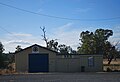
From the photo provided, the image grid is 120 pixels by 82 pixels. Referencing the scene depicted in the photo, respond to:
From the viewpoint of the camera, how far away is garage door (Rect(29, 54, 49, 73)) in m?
41.8

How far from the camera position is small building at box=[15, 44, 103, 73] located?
137 ft

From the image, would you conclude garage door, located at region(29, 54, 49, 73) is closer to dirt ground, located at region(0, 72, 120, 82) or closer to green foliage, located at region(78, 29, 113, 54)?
dirt ground, located at region(0, 72, 120, 82)

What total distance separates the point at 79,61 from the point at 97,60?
2.58 meters

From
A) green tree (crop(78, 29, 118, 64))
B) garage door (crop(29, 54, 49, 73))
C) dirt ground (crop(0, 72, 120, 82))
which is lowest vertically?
dirt ground (crop(0, 72, 120, 82))

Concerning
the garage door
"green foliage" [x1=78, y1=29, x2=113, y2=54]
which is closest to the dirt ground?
the garage door

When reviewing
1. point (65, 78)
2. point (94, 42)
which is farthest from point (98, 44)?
point (65, 78)

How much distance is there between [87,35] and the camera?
235 ft

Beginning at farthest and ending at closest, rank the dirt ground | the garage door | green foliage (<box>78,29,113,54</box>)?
green foliage (<box>78,29,113,54</box>)
the garage door
the dirt ground

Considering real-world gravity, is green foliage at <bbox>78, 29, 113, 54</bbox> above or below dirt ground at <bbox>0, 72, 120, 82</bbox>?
above

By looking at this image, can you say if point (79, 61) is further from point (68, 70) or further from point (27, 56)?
point (27, 56)

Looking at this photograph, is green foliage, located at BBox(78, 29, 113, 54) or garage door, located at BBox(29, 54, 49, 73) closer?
garage door, located at BBox(29, 54, 49, 73)

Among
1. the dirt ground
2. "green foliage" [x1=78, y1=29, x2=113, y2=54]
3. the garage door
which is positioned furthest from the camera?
"green foliage" [x1=78, y1=29, x2=113, y2=54]

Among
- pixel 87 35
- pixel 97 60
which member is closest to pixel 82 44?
pixel 87 35

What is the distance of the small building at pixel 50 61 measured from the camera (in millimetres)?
41812
